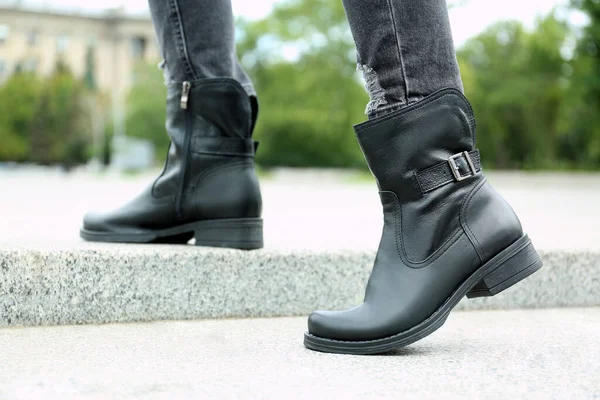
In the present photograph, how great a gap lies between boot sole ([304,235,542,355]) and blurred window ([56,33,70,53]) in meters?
65.8

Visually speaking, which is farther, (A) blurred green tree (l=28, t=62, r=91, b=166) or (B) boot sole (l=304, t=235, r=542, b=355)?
(A) blurred green tree (l=28, t=62, r=91, b=166)

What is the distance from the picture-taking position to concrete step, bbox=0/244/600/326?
1.44 metres

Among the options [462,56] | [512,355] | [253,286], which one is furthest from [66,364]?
[462,56]

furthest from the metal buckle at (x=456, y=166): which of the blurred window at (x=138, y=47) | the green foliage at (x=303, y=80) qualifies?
the blurred window at (x=138, y=47)

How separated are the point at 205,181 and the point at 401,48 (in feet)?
2.19

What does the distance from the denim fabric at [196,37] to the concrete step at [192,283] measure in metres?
0.43

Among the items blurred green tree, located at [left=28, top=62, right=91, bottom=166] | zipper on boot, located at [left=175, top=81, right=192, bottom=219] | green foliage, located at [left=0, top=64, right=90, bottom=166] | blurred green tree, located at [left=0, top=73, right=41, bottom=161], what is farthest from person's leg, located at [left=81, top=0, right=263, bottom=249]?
blurred green tree, located at [left=0, top=73, right=41, bottom=161]

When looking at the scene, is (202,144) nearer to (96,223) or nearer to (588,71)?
(96,223)

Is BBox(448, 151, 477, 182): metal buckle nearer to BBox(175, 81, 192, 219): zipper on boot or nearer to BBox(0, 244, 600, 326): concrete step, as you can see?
BBox(0, 244, 600, 326): concrete step

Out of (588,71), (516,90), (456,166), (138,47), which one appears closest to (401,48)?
(456,166)

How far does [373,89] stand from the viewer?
4.06 ft

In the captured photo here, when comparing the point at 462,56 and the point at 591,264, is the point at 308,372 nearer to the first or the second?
the point at 591,264

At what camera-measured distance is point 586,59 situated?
15.9 metres

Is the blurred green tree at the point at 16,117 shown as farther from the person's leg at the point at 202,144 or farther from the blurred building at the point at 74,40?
the person's leg at the point at 202,144
